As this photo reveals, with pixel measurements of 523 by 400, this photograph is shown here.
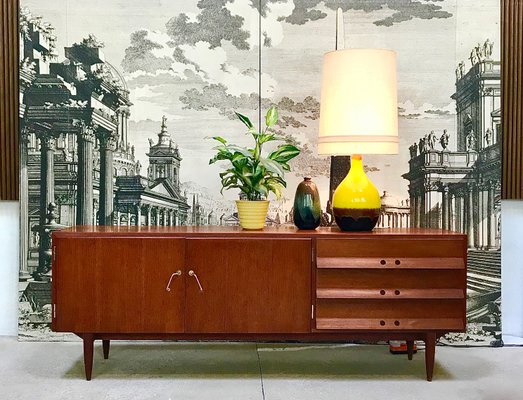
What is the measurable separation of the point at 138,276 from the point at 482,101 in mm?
2301

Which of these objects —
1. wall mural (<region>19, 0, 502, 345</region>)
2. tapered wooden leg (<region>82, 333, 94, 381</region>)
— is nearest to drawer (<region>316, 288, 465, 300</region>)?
wall mural (<region>19, 0, 502, 345</region>)

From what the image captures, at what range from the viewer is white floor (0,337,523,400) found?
3.01 metres

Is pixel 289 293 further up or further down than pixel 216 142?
further down

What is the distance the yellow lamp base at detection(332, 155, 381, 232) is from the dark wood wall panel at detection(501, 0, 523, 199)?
116 cm

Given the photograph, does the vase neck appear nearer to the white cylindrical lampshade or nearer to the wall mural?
the white cylindrical lampshade

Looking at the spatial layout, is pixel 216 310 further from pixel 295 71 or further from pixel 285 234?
pixel 295 71

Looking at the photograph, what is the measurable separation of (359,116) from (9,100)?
7.09 feet

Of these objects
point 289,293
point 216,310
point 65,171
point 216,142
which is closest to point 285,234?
point 289,293

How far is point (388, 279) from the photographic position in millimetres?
3170

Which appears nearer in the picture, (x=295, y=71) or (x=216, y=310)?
(x=216, y=310)

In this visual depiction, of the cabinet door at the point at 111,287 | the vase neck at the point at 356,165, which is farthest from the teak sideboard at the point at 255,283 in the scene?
the vase neck at the point at 356,165

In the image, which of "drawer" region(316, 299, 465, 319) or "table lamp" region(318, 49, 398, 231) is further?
"table lamp" region(318, 49, 398, 231)

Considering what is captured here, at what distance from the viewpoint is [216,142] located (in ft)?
13.1

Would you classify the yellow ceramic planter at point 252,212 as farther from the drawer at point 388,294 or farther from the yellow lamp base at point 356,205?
the drawer at point 388,294
